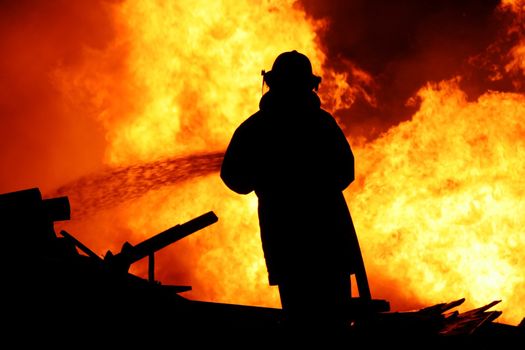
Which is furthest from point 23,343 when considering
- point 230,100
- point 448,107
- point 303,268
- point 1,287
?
point 448,107

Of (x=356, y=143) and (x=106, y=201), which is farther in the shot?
(x=106, y=201)

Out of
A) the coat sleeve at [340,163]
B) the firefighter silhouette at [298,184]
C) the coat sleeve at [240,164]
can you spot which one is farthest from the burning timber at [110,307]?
the coat sleeve at [240,164]

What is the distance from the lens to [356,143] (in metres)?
15.9

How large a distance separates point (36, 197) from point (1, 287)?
2.08 metres

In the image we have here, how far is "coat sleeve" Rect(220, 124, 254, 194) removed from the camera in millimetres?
3158

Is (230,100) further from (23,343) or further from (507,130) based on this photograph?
(23,343)

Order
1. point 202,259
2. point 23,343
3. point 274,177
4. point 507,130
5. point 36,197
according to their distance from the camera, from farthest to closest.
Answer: point 202,259
point 507,130
point 36,197
point 274,177
point 23,343

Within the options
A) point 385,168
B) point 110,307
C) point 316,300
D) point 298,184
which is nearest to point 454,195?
point 385,168

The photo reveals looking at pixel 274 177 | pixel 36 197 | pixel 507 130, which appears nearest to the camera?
pixel 274 177

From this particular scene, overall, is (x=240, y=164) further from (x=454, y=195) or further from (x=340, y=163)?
(x=454, y=195)

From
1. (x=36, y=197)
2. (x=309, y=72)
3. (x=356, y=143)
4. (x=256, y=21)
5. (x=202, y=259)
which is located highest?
(x=256, y=21)

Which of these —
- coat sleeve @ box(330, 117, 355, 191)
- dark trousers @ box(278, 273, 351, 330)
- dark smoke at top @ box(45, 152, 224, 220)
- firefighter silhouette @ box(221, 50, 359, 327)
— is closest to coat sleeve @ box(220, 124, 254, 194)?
firefighter silhouette @ box(221, 50, 359, 327)

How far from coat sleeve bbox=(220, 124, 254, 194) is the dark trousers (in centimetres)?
69

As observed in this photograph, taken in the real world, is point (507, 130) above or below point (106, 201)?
below
